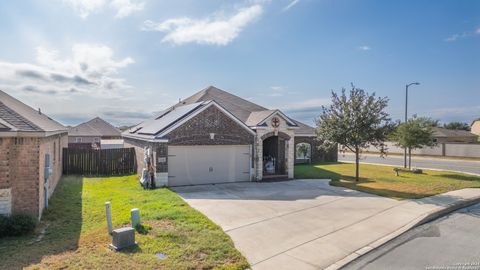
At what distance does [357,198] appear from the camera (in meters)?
Answer: 13.7

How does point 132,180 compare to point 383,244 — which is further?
point 132,180

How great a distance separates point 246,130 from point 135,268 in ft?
40.6

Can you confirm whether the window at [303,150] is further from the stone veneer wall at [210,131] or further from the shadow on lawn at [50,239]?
the shadow on lawn at [50,239]

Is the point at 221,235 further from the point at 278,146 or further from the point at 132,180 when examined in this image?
the point at 278,146

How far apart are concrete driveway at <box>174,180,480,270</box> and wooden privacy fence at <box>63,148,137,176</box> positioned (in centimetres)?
760

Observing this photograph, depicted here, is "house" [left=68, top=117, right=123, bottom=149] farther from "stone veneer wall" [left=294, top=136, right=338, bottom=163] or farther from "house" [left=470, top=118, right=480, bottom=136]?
"house" [left=470, top=118, right=480, bottom=136]

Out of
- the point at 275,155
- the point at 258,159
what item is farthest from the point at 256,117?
the point at 275,155

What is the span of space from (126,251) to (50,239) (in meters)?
2.57

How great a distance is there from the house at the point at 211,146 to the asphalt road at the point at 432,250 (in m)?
9.80

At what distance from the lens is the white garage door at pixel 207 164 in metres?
16.3

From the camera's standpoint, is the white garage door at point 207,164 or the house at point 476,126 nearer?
the white garage door at point 207,164

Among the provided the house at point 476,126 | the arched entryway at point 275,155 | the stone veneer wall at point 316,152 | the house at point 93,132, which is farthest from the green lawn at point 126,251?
the house at point 476,126

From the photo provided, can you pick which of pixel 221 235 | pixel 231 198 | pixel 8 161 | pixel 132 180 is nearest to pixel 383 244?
pixel 221 235

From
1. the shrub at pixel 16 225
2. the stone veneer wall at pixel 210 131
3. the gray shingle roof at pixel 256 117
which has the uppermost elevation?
the gray shingle roof at pixel 256 117
